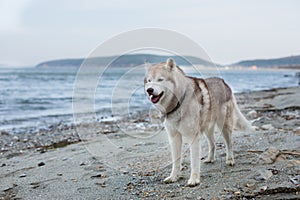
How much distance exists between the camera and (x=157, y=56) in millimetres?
4809

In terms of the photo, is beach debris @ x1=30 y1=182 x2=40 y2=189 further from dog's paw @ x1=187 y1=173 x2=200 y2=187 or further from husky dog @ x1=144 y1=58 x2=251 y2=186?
dog's paw @ x1=187 y1=173 x2=200 y2=187

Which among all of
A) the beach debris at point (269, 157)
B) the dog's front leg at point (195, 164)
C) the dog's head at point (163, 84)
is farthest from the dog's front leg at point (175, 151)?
the beach debris at point (269, 157)

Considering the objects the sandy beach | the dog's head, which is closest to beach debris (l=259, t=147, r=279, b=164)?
the sandy beach

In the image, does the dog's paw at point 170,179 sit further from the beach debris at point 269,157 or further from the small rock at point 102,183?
the beach debris at point 269,157

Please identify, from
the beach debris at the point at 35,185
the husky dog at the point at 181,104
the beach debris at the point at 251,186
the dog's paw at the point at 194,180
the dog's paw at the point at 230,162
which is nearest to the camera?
the beach debris at the point at 251,186

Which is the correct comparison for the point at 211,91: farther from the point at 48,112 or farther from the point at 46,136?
the point at 48,112

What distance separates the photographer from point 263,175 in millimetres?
4188

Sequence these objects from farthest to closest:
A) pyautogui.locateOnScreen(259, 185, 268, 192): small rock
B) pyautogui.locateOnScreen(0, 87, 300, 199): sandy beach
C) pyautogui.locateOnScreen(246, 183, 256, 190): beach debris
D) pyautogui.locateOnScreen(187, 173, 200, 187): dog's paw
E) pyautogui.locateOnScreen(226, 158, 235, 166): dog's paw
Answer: pyautogui.locateOnScreen(226, 158, 235, 166): dog's paw, pyautogui.locateOnScreen(187, 173, 200, 187): dog's paw, pyautogui.locateOnScreen(0, 87, 300, 199): sandy beach, pyautogui.locateOnScreen(246, 183, 256, 190): beach debris, pyautogui.locateOnScreen(259, 185, 268, 192): small rock

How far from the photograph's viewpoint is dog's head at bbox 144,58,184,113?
4.09 metres

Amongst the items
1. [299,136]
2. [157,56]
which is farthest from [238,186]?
[299,136]

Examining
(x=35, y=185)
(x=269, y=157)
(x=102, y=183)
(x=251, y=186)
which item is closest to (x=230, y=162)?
(x=269, y=157)

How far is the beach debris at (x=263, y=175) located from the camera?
4133mm

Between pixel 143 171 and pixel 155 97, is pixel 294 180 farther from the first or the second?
pixel 143 171

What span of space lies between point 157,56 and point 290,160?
2.60 m
